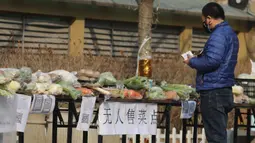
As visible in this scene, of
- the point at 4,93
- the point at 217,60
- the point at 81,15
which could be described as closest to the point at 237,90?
the point at 217,60

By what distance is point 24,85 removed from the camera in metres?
7.07

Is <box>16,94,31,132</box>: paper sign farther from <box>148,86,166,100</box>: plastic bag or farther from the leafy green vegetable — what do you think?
the leafy green vegetable

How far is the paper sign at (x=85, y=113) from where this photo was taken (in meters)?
7.50

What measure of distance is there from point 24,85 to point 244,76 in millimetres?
4353

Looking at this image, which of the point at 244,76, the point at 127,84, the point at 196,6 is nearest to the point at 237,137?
the point at 244,76

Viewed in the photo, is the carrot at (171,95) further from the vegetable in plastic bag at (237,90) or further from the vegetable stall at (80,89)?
the vegetable in plastic bag at (237,90)

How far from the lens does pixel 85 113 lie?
24.7ft

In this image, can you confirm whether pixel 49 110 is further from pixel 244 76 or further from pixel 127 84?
pixel 244 76

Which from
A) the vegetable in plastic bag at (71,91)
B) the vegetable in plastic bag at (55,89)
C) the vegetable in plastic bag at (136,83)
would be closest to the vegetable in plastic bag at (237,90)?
the vegetable in plastic bag at (136,83)

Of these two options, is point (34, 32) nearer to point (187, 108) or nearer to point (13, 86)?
point (187, 108)

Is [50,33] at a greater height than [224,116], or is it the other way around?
[50,33]

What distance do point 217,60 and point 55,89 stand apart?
1719mm

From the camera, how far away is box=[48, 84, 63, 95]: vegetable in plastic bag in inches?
287

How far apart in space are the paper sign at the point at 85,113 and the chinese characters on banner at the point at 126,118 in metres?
0.17
